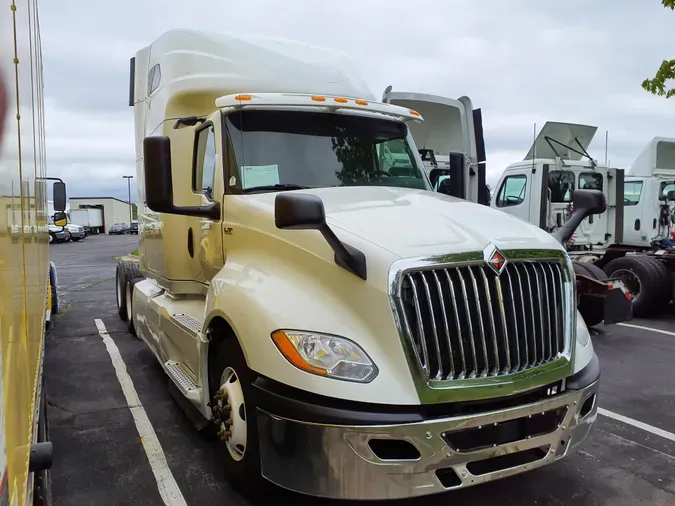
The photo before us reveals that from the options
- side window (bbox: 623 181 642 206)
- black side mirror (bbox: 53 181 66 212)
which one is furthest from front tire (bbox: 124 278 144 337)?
side window (bbox: 623 181 642 206)

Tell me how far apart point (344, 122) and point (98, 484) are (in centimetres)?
329

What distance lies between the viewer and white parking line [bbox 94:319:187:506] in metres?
3.72

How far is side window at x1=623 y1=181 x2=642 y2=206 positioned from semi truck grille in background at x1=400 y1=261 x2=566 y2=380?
35.3ft

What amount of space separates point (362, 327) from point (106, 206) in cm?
8574

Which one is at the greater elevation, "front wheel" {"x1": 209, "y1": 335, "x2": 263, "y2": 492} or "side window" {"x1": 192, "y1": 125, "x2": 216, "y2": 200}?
"side window" {"x1": 192, "y1": 125, "x2": 216, "y2": 200}

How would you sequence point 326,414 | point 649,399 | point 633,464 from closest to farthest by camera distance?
point 326,414
point 633,464
point 649,399

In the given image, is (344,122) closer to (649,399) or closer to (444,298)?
(444,298)

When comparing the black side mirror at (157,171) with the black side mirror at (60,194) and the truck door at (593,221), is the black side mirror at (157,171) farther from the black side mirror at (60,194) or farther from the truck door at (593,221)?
the truck door at (593,221)

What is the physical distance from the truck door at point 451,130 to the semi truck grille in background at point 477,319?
3.96 m

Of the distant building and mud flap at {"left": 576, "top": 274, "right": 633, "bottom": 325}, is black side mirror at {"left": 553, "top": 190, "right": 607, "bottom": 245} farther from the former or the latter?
the distant building

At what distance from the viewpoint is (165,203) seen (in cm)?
376

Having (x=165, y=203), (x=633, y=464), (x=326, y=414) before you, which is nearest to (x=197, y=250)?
(x=165, y=203)

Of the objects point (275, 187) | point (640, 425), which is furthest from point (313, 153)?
point (640, 425)

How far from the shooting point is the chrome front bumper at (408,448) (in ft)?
9.08
